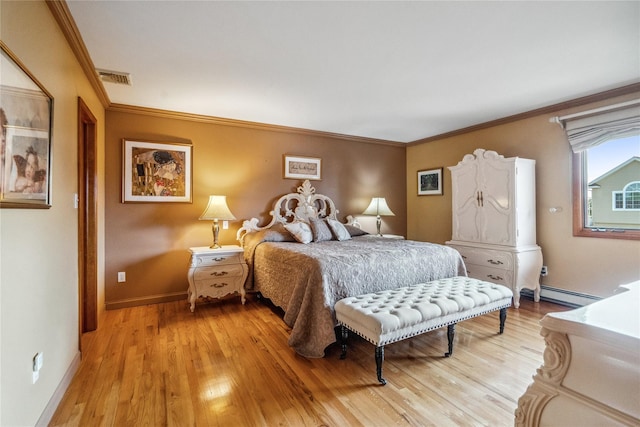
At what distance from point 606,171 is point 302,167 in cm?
360

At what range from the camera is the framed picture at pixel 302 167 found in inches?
172

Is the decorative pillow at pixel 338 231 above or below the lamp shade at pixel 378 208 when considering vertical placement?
below

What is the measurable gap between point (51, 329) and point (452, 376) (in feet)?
8.11

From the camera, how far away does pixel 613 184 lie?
3184mm

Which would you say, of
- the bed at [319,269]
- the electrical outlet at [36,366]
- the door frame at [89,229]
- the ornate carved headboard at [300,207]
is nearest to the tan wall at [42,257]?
the electrical outlet at [36,366]

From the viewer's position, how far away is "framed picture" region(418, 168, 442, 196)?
492 centimetres

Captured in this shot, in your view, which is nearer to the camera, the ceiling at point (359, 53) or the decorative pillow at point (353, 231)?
the ceiling at point (359, 53)

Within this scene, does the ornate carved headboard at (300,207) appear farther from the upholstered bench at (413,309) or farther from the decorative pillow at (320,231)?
the upholstered bench at (413,309)

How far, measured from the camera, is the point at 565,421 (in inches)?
34.3

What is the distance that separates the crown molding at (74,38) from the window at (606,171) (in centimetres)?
452

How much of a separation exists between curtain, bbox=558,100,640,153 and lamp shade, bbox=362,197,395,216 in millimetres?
2348

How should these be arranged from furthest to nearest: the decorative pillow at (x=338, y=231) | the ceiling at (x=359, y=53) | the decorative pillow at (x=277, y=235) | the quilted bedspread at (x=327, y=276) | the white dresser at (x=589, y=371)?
the decorative pillow at (x=338, y=231)
the decorative pillow at (x=277, y=235)
the quilted bedspread at (x=327, y=276)
the ceiling at (x=359, y=53)
the white dresser at (x=589, y=371)

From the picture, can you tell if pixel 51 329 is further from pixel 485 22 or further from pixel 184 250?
pixel 485 22

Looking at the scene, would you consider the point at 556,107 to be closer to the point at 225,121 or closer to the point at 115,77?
the point at 225,121
